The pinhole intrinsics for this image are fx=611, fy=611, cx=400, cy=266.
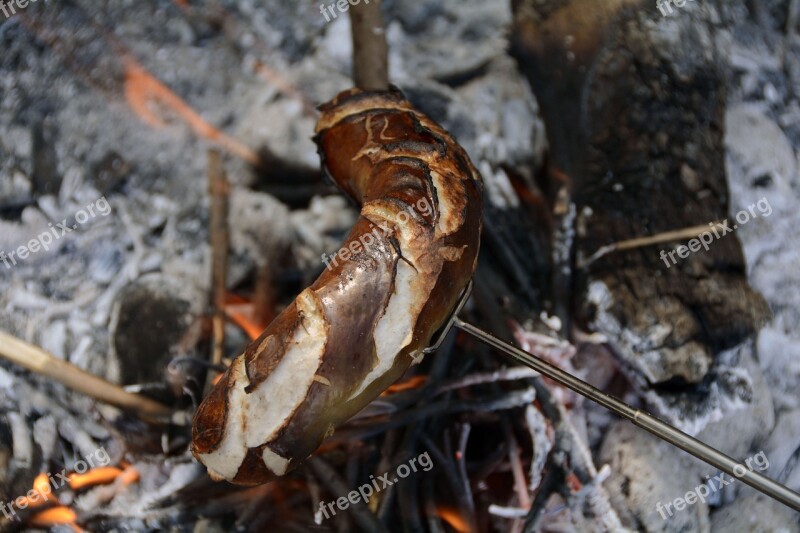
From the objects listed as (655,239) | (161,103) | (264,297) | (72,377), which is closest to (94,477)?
(72,377)

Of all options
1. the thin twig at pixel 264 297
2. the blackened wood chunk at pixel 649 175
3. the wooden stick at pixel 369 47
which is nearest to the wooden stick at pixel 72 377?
the thin twig at pixel 264 297

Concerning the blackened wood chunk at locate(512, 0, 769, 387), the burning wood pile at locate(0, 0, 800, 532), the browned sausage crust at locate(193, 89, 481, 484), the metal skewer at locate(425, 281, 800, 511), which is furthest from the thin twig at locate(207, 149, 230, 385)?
the blackened wood chunk at locate(512, 0, 769, 387)

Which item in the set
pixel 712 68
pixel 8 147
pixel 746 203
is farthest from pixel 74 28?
pixel 746 203

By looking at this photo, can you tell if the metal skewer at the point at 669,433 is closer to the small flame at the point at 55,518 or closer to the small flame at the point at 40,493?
the small flame at the point at 55,518

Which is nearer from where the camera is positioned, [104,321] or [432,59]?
[104,321]

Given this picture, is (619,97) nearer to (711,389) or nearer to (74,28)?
(711,389)
